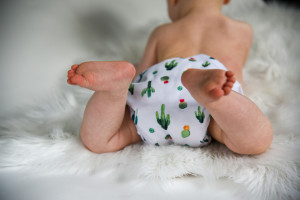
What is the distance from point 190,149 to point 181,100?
0.14 m

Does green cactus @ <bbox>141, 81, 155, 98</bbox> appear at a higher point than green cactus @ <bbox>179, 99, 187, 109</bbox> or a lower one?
higher

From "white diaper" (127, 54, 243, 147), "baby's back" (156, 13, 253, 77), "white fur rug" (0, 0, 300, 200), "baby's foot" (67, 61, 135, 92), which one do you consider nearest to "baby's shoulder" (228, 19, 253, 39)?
"baby's back" (156, 13, 253, 77)

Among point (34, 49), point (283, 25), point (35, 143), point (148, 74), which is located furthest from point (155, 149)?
point (283, 25)

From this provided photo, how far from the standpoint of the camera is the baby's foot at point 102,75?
2.52 ft

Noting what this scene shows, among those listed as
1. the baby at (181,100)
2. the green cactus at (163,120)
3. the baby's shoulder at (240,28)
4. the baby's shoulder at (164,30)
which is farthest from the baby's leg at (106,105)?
the baby's shoulder at (240,28)

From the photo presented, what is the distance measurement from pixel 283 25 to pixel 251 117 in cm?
81

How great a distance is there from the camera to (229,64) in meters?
1.13

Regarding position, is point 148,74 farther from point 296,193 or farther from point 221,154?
point 296,193

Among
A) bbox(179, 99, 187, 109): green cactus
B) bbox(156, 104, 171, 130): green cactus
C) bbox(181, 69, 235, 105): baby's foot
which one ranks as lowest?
bbox(156, 104, 171, 130): green cactus

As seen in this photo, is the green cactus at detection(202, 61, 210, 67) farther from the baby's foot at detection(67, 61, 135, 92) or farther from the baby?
the baby's foot at detection(67, 61, 135, 92)

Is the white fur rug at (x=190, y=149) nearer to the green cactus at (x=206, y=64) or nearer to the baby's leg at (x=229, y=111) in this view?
the baby's leg at (x=229, y=111)

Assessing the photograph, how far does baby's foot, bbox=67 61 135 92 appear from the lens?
0.77 m

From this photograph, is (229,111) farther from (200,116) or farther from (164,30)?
(164,30)

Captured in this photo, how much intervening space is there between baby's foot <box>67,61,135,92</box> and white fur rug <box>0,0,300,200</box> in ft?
0.70
